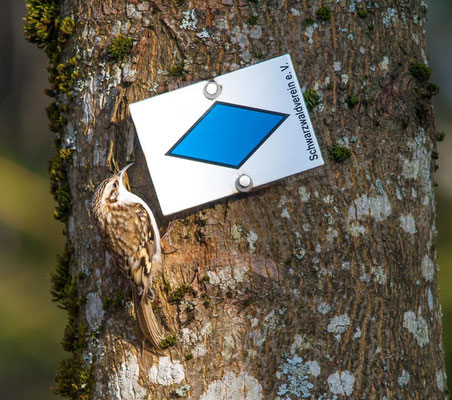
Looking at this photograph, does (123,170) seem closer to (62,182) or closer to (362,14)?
(62,182)

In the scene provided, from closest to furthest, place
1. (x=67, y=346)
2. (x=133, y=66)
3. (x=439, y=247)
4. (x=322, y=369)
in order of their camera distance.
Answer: (x=322, y=369)
(x=133, y=66)
(x=67, y=346)
(x=439, y=247)

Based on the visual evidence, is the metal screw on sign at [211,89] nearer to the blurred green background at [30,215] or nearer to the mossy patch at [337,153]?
the mossy patch at [337,153]

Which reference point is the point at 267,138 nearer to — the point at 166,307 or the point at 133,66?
the point at 133,66

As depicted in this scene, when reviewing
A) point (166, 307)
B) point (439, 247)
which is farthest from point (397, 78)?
point (439, 247)

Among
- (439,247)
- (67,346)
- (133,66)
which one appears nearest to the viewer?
(133,66)

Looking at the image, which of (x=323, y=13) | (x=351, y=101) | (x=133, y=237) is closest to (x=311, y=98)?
(x=351, y=101)

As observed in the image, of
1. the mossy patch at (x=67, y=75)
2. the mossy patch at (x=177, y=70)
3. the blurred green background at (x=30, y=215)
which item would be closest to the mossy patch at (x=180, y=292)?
the mossy patch at (x=177, y=70)
